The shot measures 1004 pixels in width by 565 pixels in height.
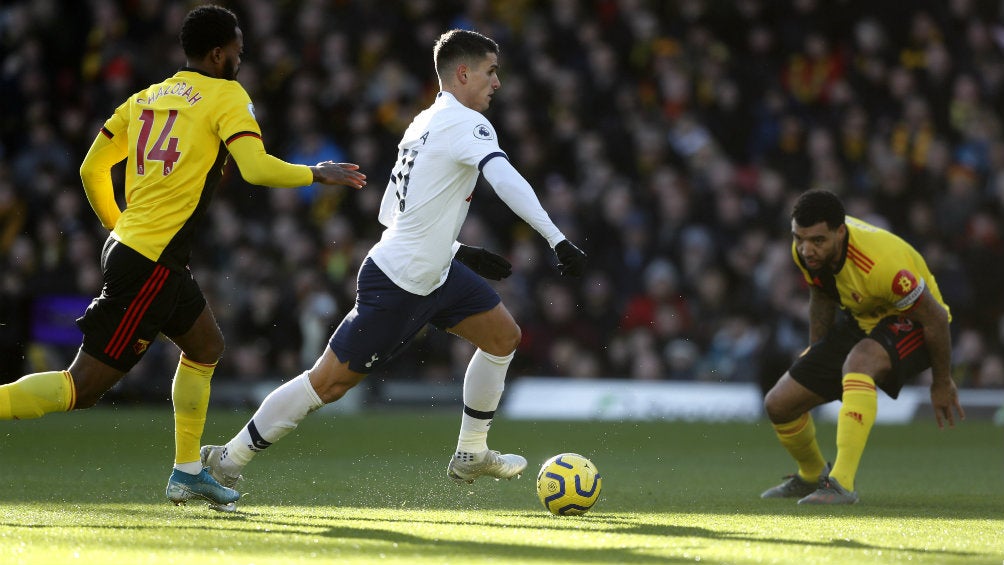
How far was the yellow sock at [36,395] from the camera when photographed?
6.10 metres

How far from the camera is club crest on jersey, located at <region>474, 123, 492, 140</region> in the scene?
645 centimetres

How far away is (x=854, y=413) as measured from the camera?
296 inches

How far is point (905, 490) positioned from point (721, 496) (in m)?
1.23

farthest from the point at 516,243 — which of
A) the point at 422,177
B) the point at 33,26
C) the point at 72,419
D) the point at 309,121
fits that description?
Result: the point at 422,177

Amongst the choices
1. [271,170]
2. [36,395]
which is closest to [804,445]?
[271,170]

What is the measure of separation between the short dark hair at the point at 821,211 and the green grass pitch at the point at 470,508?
1.38m

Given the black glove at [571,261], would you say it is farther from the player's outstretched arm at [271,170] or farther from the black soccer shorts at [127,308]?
the black soccer shorts at [127,308]

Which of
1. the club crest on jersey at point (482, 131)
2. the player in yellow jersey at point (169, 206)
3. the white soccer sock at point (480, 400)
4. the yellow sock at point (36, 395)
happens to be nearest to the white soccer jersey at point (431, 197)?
the club crest on jersey at point (482, 131)

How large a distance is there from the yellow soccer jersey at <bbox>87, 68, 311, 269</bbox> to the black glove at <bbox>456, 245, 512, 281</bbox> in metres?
1.34

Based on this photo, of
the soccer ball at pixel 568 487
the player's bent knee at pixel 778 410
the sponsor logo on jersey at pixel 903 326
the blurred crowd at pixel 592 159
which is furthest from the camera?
the blurred crowd at pixel 592 159

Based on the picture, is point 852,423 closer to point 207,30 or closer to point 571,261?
point 571,261

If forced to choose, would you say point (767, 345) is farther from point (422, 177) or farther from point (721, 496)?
point (422, 177)

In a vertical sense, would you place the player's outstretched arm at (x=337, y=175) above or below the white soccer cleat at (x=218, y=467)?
above

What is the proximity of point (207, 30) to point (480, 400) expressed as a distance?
6.91 feet
